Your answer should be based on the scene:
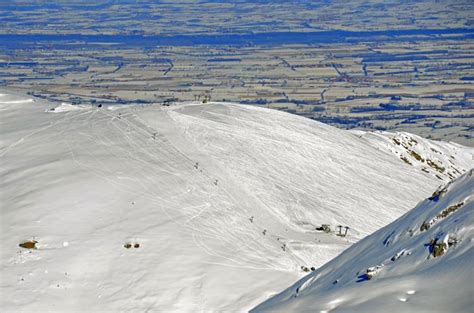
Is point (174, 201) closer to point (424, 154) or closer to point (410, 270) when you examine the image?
point (410, 270)

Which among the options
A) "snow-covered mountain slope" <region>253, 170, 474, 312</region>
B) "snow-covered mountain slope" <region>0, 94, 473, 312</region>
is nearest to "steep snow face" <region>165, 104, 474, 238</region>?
"snow-covered mountain slope" <region>0, 94, 473, 312</region>

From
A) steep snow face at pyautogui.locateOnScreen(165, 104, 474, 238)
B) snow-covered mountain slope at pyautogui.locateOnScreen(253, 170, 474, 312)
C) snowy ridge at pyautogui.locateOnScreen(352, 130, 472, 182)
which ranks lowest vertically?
snowy ridge at pyautogui.locateOnScreen(352, 130, 472, 182)

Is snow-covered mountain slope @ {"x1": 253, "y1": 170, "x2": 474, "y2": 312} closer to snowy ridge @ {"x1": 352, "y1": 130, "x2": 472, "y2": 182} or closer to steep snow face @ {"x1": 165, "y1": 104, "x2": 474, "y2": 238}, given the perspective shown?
steep snow face @ {"x1": 165, "y1": 104, "x2": 474, "y2": 238}

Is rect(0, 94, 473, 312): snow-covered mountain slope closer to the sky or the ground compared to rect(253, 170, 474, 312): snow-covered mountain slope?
closer to the ground

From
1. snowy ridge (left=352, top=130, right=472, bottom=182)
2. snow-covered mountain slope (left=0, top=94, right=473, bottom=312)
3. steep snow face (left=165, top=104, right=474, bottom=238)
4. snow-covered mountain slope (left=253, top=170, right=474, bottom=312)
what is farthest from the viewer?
snowy ridge (left=352, top=130, right=472, bottom=182)

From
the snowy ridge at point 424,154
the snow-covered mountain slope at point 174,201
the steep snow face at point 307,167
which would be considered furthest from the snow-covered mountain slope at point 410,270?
the snowy ridge at point 424,154

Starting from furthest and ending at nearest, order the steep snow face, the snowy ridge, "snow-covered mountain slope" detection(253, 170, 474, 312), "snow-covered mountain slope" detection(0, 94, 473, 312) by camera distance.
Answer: the snowy ridge < the steep snow face < "snow-covered mountain slope" detection(0, 94, 473, 312) < "snow-covered mountain slope" detection(253, 170, 474, 312)
